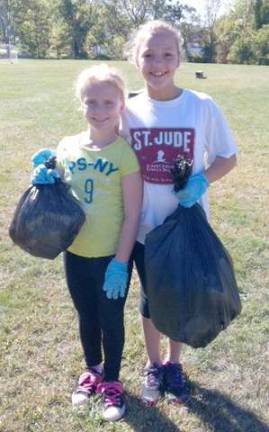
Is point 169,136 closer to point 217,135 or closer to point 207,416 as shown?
point 217,135

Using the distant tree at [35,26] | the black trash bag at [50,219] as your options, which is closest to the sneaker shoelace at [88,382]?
the black trash bag at [50,219]

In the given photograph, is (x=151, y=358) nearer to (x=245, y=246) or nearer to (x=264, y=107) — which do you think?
(x=245, y=246)

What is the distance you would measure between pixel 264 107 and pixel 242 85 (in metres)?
6.67

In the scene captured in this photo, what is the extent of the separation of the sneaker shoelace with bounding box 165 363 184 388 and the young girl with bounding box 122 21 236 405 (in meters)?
0.81

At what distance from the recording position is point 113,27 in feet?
193

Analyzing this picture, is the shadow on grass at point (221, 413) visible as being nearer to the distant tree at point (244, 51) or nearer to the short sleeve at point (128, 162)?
the short sleeve at point (128, 162)

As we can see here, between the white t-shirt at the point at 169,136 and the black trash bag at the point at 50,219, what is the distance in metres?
0.34

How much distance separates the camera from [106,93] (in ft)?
7.55

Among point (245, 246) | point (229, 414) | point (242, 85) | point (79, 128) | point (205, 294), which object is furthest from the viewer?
point (242, 85)

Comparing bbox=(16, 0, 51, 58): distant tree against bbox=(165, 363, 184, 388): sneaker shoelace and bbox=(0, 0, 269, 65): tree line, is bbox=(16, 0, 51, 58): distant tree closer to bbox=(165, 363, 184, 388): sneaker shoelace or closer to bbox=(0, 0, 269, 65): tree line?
bbox=(0, 0, 269, 65): tree line

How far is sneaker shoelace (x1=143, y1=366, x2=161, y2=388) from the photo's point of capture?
281cm

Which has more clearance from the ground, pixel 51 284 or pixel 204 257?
pixel 204 257

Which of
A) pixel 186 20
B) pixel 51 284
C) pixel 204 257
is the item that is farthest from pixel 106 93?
pixel 186 20

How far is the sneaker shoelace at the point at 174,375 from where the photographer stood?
9.24 feet
